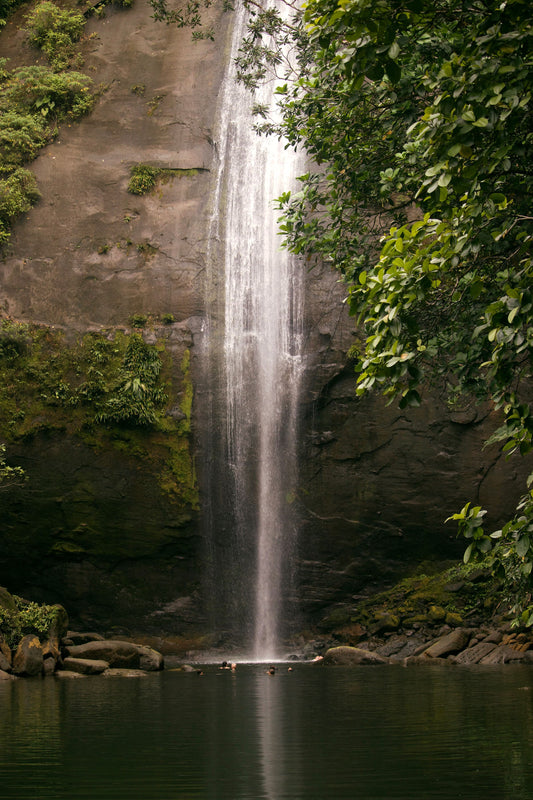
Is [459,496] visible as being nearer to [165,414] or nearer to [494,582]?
[494,582]

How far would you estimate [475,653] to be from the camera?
1611 cm

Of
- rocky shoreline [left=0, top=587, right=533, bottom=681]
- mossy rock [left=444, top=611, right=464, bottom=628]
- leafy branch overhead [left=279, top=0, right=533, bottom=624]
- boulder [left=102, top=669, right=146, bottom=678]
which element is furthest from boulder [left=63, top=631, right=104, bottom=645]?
leafy branch overhead [left=279, top=0, right=533, bottom=624]

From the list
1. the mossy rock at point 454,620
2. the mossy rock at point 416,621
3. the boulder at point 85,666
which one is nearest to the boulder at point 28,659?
the boulder at point 85,666

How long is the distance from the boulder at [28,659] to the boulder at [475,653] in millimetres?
7774

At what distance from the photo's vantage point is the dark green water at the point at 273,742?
501 cm

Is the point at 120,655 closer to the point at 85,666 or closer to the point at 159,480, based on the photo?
the point at 85,666

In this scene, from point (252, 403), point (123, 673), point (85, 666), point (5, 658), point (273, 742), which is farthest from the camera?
point (252, 403)

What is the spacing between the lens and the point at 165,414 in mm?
21031

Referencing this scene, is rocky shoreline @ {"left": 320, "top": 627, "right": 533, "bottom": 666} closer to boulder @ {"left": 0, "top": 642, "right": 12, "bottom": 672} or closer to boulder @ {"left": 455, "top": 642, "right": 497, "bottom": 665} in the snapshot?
boulder @ {"left": 455, "top": 642, "right": 497, "bottom": 665}

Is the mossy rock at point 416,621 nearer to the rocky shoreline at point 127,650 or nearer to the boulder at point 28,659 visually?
the rocky shoreline at point 127,650

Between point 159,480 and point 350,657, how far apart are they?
6591mm

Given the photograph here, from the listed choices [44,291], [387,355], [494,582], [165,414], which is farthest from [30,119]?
[387,355]

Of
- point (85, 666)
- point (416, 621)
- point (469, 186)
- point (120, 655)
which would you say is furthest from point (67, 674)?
point (469, 186)

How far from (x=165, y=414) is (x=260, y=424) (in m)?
2.44
